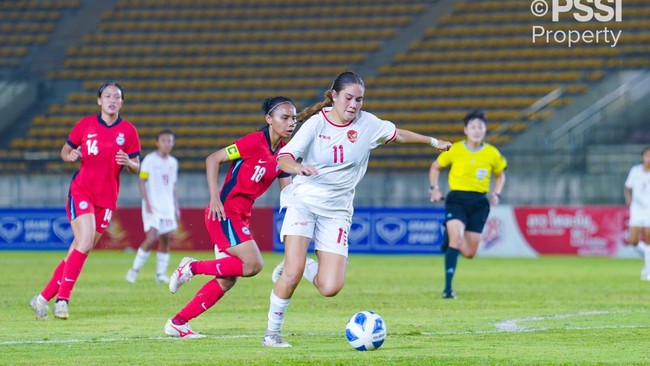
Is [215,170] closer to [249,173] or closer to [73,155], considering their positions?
[249,173]

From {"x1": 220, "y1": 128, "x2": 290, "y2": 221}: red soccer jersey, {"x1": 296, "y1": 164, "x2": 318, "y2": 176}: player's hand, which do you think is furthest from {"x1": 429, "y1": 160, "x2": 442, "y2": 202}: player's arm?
{"x1": 296, "y1": 164, "x2": 318, "y2": 176}: player's hand

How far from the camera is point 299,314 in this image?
13234 mm

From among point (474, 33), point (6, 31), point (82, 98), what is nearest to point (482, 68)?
point (474, 33)

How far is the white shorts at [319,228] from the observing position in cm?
964

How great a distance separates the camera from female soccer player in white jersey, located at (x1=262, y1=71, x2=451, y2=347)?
31.3 feet

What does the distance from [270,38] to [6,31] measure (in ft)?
30.1

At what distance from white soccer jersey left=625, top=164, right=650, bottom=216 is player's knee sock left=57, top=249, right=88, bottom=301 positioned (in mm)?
10906

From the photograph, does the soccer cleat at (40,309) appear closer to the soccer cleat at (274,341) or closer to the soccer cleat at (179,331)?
the soccer cleat at (179,331)

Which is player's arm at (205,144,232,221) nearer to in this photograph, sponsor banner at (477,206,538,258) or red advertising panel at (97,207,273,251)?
sponsor banner at (477,206,538,258)

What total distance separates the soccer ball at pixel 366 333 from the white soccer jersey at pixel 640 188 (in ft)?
39.9

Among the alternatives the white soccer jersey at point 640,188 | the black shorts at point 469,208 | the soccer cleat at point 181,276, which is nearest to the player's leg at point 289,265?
the soccer cleat at point 181,276

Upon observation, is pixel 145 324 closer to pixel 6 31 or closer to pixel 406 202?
pixel 406 202

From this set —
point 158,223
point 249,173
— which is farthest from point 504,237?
→ point 249,173

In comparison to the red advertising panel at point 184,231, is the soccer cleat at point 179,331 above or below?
below
